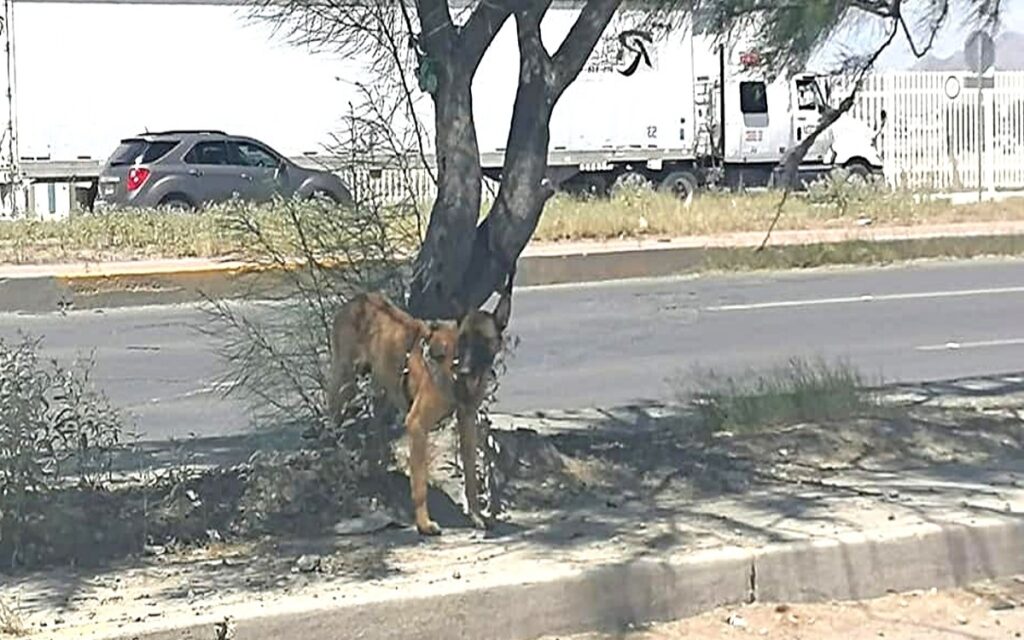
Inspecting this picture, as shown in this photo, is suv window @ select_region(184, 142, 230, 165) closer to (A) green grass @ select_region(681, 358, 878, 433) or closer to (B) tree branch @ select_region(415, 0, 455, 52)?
(A) green grass @ select_region(681, 358, 878, 433)

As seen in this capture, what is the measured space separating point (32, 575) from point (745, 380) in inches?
200

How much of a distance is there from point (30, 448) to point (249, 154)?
63.9 feet

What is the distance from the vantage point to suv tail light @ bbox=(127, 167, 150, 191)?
24.7 meters

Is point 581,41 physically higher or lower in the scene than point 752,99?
lower

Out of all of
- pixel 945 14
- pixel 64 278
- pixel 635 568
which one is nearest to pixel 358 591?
pixel 635 568

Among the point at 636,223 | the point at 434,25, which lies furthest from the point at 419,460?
the point at 636,223

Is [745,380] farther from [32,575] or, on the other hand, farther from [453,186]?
[32,575]

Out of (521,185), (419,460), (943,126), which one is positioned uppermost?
(943,126)

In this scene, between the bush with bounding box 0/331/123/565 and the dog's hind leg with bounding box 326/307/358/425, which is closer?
the bush with bounding box 0/331/123/565

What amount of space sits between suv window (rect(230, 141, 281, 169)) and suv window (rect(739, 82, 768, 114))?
9494 mm

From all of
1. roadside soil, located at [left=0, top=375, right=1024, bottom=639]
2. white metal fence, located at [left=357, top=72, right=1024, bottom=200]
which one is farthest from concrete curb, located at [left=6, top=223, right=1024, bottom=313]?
white metal fence, located at [left=357, top=72, right=1024, bottom=200]

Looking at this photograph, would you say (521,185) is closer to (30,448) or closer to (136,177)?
(30,448)

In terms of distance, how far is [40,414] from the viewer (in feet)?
20.1

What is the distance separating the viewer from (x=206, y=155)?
82.4 feet
